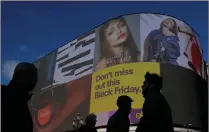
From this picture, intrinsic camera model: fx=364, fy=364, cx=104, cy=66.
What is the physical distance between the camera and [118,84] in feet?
106

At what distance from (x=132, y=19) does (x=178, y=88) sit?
7.80 m

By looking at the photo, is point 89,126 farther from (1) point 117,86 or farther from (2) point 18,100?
(1) point 117,86

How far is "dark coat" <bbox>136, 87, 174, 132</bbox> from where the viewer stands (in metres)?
3.17

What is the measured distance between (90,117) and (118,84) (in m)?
27.6

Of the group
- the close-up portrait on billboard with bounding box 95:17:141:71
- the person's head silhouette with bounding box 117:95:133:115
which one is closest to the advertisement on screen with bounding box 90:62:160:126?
the close-up portrait on billboard with bounding box 95:17:141:71

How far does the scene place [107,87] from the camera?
32844 millimetres

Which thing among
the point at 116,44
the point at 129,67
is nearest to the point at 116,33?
the point at 116,44

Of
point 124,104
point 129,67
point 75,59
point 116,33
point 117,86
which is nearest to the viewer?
point 124,104

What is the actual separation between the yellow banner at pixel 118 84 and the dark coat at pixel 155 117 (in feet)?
87.9

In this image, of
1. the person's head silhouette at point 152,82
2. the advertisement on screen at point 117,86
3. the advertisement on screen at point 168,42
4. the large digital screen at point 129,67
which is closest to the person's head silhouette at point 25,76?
the person's head silhouette at point 152,82

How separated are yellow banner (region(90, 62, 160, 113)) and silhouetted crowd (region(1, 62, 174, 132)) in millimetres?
26259

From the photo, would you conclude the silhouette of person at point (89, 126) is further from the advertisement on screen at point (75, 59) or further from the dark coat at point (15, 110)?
the advertisement on screen at point (75, 59)

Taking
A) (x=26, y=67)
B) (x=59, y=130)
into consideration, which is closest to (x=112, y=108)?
(x=59, y=130)

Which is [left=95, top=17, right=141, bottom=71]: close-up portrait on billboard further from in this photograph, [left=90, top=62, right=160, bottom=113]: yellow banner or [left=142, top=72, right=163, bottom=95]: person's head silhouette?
[left=142, top=72, right=163, bottom=95]: person's head silhouette
